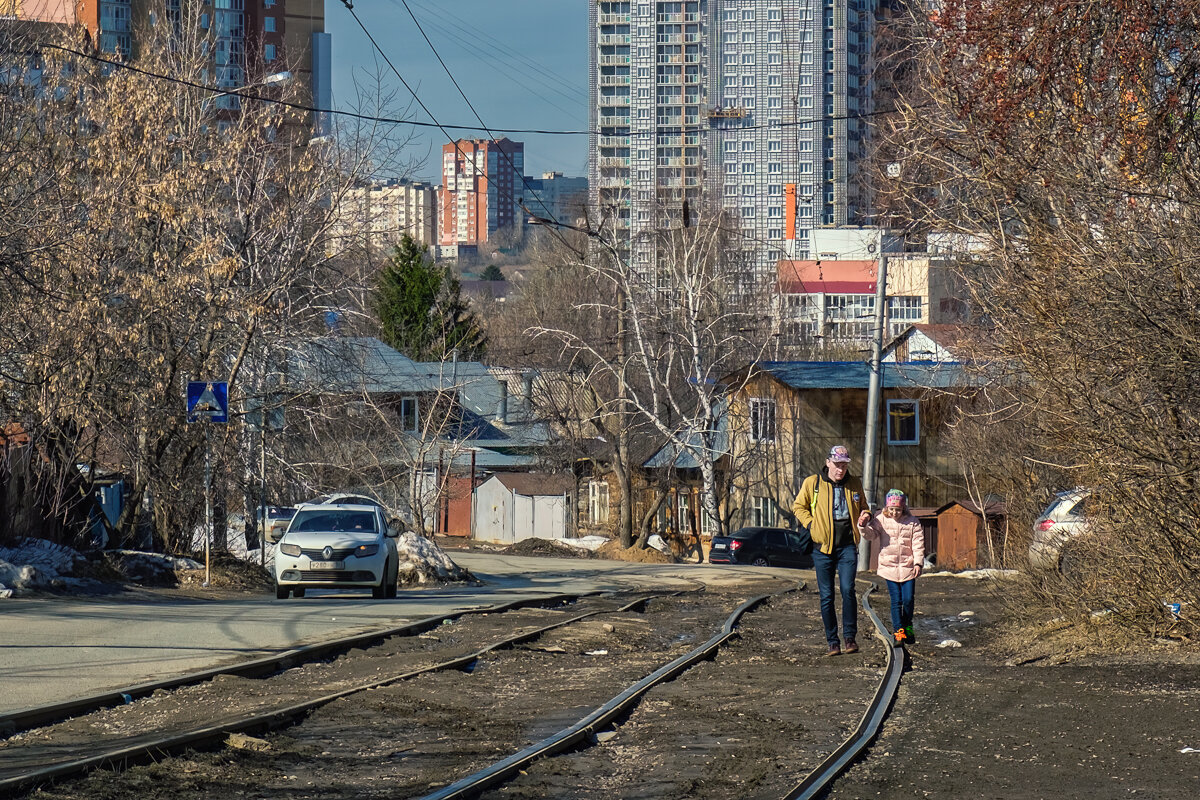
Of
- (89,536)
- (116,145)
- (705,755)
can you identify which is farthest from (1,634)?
(116,145)

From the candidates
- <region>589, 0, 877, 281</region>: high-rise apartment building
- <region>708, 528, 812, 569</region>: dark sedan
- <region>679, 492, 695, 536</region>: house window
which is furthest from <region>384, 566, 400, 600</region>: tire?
<region>589, 0, 877, 281</region>: high-rise apartment building

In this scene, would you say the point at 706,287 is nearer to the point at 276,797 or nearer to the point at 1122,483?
the point at 1122,483

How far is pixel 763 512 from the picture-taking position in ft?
171

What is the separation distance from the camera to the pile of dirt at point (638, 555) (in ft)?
139

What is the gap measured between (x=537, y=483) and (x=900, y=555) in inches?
1778

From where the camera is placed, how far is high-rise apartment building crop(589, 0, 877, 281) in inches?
5773

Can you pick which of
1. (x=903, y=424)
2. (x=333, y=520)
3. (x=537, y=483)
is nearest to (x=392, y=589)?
(x=333, y=520)

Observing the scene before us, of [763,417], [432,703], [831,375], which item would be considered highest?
[831,375]

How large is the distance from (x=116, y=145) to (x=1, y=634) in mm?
11985

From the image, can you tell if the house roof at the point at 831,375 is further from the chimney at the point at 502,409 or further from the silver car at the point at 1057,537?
the silver car at the point at 1057,537

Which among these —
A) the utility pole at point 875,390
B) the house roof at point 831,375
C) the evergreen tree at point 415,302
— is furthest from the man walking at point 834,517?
the evergreen tree at point 415,302

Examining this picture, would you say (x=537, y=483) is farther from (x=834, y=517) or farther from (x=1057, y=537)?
(x=834, y=517)

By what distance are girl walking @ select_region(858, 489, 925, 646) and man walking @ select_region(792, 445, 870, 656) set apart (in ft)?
1.49

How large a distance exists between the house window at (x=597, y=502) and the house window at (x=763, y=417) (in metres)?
10.5
